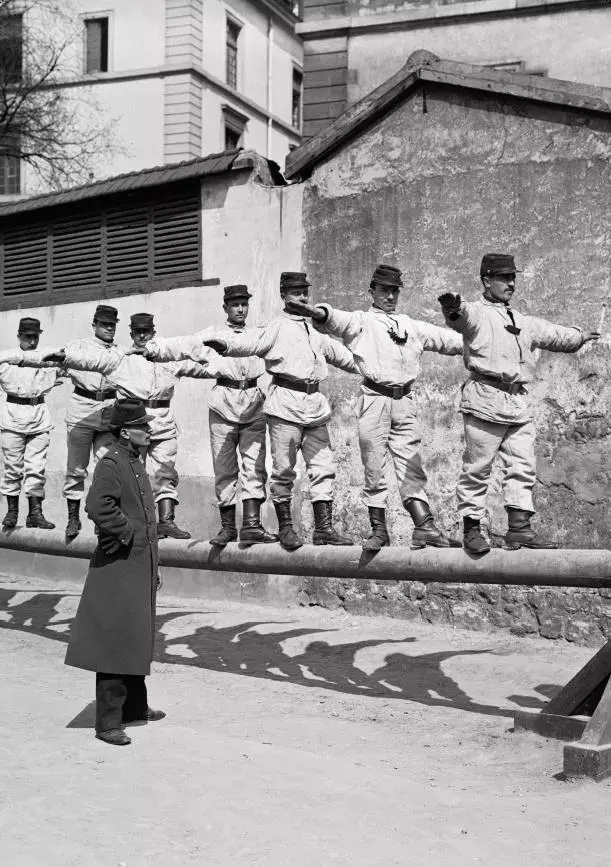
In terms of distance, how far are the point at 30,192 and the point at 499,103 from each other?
929 inches

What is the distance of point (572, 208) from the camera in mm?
12219

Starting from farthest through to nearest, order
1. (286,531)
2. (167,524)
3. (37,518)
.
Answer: (37,518), (167,524), (286,531)

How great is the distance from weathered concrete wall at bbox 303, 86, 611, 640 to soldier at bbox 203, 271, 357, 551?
10.3 feet

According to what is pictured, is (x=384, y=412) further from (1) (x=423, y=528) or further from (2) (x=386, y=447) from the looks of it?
(1) (x=423, y=528)

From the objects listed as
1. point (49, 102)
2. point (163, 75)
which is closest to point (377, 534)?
point (49, 102)

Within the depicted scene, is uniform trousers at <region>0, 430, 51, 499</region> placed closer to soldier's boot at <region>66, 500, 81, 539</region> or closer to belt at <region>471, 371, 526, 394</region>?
soldier's boot at <region>66, 500, 81, 539</region>

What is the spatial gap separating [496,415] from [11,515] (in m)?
5.85

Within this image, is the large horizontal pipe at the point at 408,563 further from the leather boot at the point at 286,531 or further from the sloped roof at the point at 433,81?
the sloped roof at the point at 433,81

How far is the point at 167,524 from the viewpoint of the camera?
11.4m

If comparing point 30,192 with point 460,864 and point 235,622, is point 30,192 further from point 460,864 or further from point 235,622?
point 460,864

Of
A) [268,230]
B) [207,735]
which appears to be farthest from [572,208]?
[207,735]

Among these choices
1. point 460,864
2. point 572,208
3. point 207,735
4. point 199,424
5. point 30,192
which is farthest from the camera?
point 30,192

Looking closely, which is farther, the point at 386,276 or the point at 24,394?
the point at 24,394

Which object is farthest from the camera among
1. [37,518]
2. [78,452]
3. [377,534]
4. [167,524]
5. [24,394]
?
[24,394]
